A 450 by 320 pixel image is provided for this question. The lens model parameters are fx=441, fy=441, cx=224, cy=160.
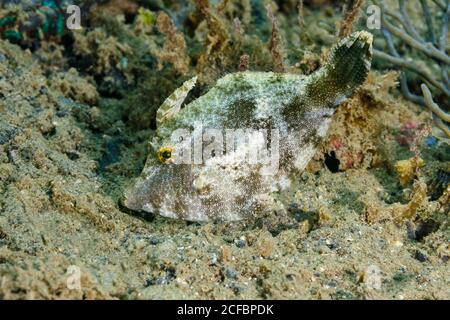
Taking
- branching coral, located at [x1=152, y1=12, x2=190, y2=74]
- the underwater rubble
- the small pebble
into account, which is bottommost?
the small pebble

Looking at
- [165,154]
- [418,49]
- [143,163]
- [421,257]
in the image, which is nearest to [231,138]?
[165,154]

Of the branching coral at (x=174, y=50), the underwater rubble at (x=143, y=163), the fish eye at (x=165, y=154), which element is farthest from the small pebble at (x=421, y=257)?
the branching coral at (x=174, y=50)

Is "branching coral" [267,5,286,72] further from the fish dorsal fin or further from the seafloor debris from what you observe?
the seafloor debris

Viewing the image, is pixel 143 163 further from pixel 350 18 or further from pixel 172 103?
pixel 350 18

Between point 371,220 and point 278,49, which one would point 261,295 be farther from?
point 278,49

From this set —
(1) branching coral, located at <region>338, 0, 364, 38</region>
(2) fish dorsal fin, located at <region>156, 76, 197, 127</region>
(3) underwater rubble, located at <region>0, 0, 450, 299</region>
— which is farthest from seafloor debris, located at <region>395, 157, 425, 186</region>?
(2) fish dorsal fin, located at <region>156, 76, 197, 127</region>

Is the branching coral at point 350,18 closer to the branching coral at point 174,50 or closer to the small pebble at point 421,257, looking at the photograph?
the branching coral at point 174,50
